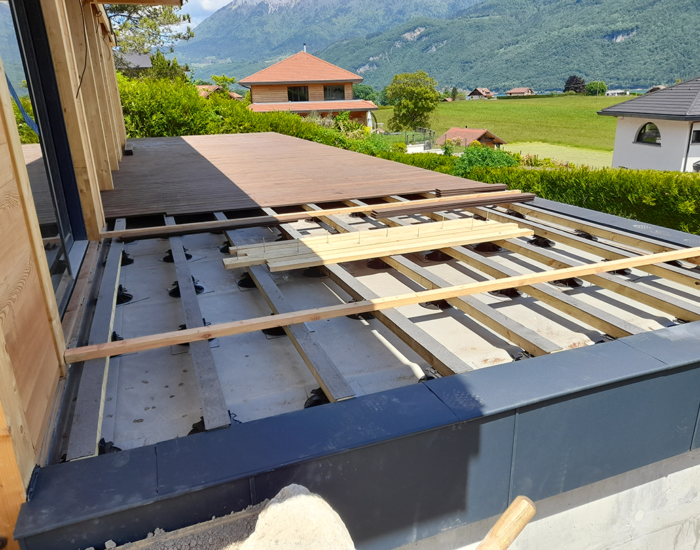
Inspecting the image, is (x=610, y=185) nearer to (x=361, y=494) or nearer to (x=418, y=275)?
(x=418, y=275)

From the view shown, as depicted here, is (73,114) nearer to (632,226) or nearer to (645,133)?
(632,226)

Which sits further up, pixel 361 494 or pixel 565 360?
pixel 565 360

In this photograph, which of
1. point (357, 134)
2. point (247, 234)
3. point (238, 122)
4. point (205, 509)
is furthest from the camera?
point (357, 134)

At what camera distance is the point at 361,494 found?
6.63 feet

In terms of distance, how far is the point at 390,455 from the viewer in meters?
2.02

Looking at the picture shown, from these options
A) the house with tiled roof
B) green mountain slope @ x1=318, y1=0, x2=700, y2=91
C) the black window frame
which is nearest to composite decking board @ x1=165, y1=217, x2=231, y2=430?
the black window frame

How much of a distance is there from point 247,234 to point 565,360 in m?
3.44

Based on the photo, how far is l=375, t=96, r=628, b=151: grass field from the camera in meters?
57.4

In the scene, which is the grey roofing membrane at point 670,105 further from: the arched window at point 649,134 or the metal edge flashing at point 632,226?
the metal edge flashing at point 632,226

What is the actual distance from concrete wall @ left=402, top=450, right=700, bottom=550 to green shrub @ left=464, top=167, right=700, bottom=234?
365 inches

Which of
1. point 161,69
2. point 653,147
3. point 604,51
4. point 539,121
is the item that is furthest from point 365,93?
point 653,147

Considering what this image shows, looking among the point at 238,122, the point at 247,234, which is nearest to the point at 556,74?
the point at 238,122

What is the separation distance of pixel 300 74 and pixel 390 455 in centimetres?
4976

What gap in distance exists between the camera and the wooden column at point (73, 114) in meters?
3.98
